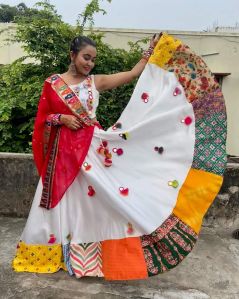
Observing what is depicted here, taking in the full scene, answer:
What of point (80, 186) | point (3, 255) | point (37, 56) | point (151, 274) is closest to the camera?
point (151, 274)

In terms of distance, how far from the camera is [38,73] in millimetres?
5309

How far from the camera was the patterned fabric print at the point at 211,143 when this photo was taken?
9.53 feet

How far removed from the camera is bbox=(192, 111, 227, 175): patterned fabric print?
2.90 meters

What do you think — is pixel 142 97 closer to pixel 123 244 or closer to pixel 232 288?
pixel 123 244

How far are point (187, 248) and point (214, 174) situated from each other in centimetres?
57

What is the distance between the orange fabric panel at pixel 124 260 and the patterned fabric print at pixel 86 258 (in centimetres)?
8

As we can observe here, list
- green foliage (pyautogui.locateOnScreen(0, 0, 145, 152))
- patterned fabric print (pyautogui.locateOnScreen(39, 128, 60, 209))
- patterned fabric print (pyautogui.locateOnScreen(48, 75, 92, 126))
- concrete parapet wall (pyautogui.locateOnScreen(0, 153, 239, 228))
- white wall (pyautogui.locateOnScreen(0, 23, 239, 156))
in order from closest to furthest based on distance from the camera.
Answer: patterned fabric print (pyautogui.locateOnScreen(48, 75, 92, 126)) < patterned fabric print (pyautogui.locateOnScreen(39, 128, 60, 209)) < concrete parapet wall (pyautogui.locateOnScreen(0, 153, 239, 228)) < green foliage (pyautogui.locateOnScreen(0, 0, 145, 152)) < white wall (pyautogui.locateOnScreen(0, 23, 239, 156))

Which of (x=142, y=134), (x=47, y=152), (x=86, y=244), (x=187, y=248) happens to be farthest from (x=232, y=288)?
(x=47, y=152)

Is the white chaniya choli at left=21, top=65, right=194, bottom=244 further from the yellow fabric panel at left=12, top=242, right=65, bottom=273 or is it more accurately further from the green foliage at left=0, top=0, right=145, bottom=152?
the green foliage at left=0, top=0, right=145, bottom=152

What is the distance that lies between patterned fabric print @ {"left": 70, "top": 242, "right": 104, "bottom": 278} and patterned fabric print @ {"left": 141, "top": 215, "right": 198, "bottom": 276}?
0.35 meters

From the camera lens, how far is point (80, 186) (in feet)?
9.38

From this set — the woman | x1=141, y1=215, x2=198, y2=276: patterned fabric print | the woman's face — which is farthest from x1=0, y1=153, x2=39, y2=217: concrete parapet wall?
x1=141, y1=215, x2=198, y2=276: patterned fabric print

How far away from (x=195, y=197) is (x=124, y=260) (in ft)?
2.18

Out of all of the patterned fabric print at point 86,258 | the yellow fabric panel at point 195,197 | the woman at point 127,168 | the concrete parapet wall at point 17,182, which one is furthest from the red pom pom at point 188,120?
the concrete parapet wall at point 17,182
